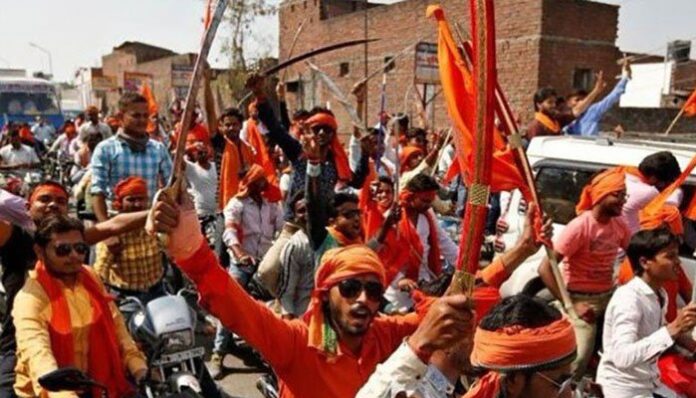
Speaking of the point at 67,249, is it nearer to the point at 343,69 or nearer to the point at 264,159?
the point at 264,159

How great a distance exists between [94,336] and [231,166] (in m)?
3.37

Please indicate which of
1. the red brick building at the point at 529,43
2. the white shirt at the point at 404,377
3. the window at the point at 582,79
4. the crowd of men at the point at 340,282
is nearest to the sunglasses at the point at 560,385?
the crowd of men at the point at 340,282

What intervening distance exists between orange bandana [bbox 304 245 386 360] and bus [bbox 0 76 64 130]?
17566 millimetres

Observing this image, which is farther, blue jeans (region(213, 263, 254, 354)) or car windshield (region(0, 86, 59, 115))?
car windshield (region(0, 86, 59, 115))

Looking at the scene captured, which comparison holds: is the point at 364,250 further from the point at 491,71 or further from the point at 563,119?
the point at 563,119

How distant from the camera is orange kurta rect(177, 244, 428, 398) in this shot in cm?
223

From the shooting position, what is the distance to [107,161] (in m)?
4.91

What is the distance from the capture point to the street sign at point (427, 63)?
32.5 feet

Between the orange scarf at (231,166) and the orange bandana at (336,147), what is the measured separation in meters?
1.68

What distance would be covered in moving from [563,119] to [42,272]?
265 inches

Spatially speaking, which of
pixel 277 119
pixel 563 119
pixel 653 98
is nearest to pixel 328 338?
pixel 277 119

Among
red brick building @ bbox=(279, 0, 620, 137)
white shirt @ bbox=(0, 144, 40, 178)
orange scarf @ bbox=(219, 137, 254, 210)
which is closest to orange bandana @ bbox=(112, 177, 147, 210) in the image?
orange scarf @ bbox=(219, 137, 254, 210)

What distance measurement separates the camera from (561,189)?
5.66 m

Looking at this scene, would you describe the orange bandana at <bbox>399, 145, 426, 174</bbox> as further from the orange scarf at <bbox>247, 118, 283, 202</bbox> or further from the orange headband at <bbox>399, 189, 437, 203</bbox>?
the orange headband at <bbox>399, 189, 437, 203</bbox>
